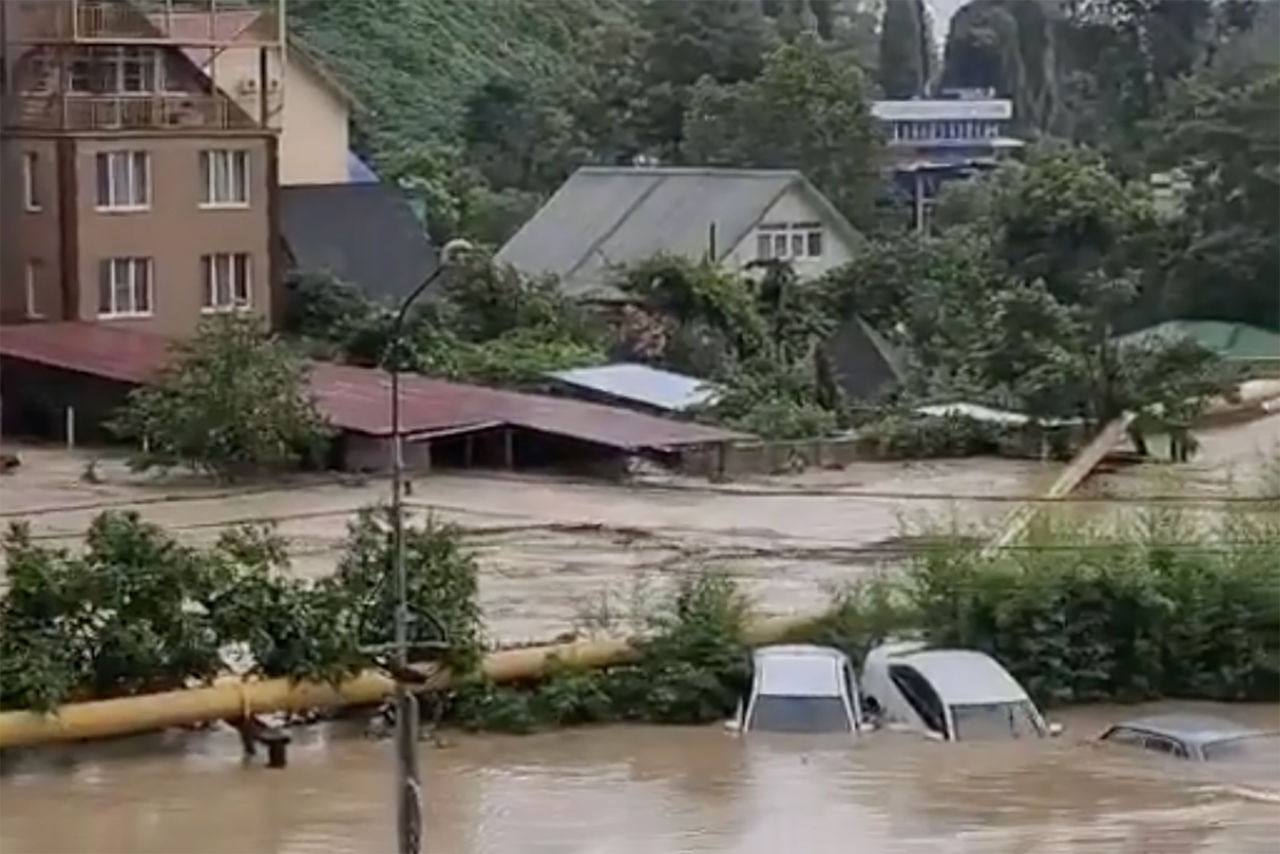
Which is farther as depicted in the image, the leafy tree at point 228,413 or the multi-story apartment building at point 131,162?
the leafy tree at point 228,413

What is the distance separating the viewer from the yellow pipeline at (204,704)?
396 cm

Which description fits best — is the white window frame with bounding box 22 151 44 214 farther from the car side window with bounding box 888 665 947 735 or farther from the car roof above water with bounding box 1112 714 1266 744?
the car roof above water with bounding box 1112 714 1266 744

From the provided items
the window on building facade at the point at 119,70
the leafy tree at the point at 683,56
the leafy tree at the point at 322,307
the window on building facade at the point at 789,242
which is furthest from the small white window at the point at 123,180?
the window on building facade at the point at 789,242

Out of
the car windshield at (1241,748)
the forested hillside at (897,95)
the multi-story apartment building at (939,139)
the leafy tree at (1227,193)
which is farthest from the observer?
the leafy tree at (1227,193)

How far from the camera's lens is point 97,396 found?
17.9 ft

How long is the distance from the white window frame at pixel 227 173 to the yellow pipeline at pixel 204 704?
975 mm

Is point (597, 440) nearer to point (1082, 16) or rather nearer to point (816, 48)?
point (816, 48)

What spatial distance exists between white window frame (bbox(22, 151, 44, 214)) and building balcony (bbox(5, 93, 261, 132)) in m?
0.08

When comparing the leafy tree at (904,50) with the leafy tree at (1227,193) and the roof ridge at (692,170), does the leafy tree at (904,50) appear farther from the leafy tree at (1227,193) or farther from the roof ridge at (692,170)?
A: the leafy tree at (1227,193)

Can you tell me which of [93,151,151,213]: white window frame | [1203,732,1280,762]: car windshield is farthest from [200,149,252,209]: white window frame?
[1203,732,1280,762]: car windshield

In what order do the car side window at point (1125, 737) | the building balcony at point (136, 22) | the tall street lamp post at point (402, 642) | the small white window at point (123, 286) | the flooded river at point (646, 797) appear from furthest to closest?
1. the small white window at point (123, 286)
2. the building balcony at point (136, 22)
3. the car side window at point (1125, 737)
4. the flooded river at point (646, 797)
5. the tall street lamp post at point (402, 642)

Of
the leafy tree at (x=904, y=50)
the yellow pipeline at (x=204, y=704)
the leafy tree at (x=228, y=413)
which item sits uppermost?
the leafy tree at (x=904, y=50)

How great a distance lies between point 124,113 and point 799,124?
5.20 ft

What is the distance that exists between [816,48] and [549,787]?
6.38 ft
